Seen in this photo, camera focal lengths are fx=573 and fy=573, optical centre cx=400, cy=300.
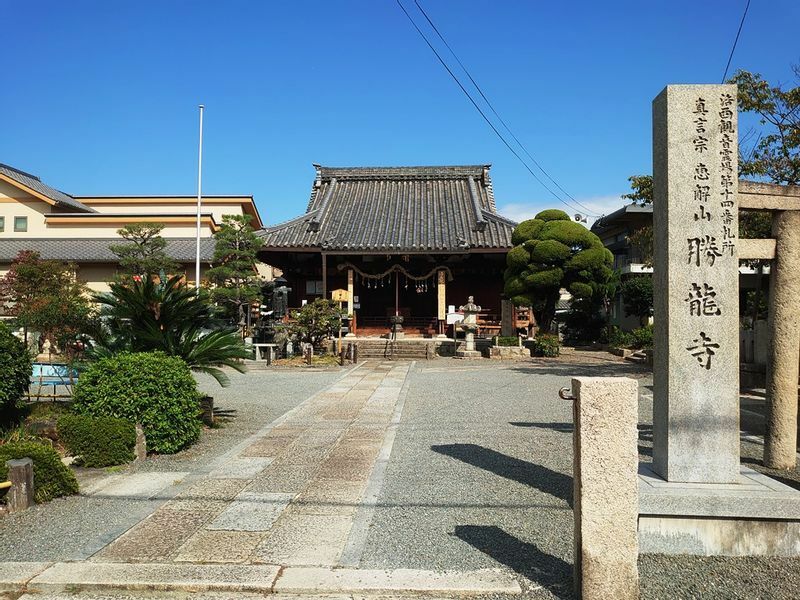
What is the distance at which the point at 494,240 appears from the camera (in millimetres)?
22391

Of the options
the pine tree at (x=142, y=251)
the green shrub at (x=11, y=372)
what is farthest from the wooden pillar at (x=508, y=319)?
the green shrub at (x=11, y=372)

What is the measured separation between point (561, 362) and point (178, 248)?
1718cm

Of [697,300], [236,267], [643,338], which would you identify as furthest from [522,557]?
[643,338]

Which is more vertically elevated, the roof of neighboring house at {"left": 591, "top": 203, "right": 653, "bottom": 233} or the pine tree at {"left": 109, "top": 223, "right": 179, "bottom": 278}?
the roof of neighboring house at {"left": 591, "top": 203, "right": 653, "bottom": 233}

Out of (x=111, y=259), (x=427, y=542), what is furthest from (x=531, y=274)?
(x=111, y=259)

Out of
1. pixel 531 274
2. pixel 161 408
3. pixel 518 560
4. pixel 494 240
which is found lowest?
→ pixel 518 560

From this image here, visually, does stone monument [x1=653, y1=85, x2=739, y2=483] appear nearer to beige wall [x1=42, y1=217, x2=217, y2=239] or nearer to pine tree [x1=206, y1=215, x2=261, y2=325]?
pine tree [x1=206, y1=215, x2=261, y2=325]

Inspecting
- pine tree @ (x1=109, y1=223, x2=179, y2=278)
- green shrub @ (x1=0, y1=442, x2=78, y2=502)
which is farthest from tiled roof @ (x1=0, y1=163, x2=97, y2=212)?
green shrub @ (x1=0, y1=442, x2=78, y2=502)

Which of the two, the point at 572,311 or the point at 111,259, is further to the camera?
the point at 572,311

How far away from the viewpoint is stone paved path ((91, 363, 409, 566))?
4.07 metres

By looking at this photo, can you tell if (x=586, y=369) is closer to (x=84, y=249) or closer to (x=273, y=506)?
(x=273, y=506)

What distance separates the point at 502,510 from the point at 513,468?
1.38m

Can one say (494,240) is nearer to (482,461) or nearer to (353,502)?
(482,461)

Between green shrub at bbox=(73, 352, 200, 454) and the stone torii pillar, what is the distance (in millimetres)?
6572
